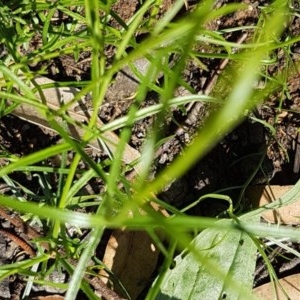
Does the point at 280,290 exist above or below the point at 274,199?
below

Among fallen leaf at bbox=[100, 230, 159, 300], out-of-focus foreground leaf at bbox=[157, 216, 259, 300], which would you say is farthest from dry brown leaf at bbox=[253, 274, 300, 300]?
fallen leaf at bbox=[100, 230, 159, 300]

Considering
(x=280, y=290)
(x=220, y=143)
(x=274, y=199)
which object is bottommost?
(x=280, y=290)

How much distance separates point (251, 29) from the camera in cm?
164

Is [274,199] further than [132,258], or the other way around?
[274,199]

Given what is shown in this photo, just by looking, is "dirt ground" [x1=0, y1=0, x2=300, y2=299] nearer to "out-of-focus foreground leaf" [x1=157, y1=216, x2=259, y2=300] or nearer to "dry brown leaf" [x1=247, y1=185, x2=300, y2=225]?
"dry brown leaf" [x1=247, y1=185, x2=300, y2=225]

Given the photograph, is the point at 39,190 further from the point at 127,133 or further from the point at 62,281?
the point at 127,133

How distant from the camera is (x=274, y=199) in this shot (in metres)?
1.61

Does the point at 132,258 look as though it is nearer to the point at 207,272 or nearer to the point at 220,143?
the point at 207,272

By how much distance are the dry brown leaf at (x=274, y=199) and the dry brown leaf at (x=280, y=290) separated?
154mm

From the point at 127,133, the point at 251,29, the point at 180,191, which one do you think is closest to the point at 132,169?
the point at 180,191

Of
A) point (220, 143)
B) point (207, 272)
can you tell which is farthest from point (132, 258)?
point (220, 143)

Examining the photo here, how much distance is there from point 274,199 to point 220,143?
0.21 metres

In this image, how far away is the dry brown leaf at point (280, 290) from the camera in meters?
1.56

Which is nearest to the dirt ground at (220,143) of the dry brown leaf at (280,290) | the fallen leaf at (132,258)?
the dry brown leaf at (280,290)
